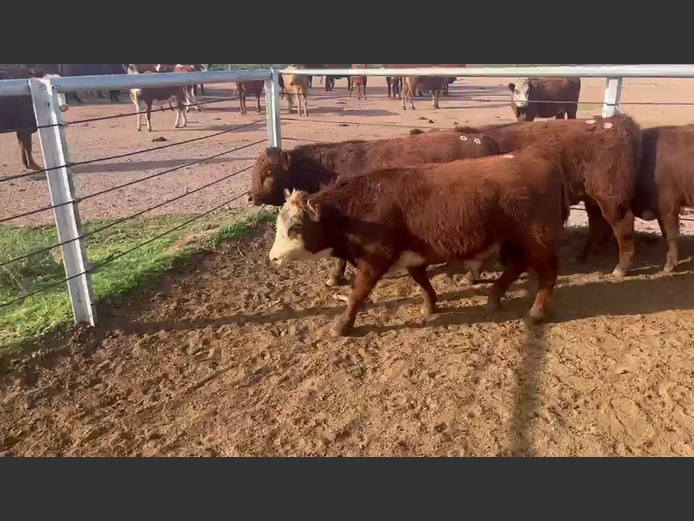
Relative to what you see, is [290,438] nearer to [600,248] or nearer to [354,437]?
[354,437]

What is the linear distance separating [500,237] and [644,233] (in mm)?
3216

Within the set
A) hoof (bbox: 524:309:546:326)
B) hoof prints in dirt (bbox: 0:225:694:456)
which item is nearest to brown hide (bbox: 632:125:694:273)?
hoof prints in dirt (bbox: 0:225:694:456)

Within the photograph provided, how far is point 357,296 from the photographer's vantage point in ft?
15.7

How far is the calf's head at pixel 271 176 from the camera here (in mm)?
6543

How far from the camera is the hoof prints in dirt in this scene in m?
3.50

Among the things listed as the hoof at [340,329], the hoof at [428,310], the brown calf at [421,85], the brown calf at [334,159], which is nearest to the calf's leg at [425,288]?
the hoof at [428,310]

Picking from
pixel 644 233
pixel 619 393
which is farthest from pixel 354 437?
pixel 644 233

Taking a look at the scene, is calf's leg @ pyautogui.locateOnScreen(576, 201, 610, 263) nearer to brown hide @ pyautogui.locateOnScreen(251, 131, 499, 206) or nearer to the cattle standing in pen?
brown hide @ pyautogui.locateOnScreen(251, 131, 499, 206)

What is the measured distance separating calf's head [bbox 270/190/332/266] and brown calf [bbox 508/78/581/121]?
13.3 metres

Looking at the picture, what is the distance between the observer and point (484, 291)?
18.7 ft

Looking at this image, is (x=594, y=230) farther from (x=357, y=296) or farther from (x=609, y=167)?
(x=357, y=296)

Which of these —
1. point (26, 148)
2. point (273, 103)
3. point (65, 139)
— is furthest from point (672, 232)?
point (26, 148)

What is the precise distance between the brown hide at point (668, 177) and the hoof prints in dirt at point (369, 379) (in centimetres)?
60

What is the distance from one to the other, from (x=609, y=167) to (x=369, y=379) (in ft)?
11.4
